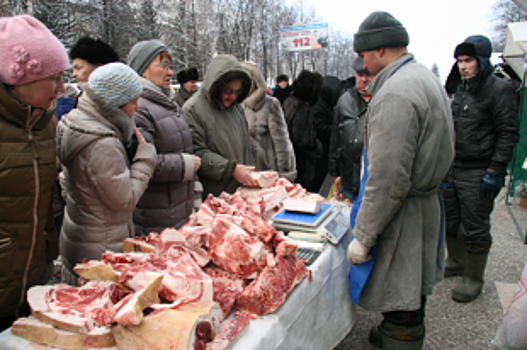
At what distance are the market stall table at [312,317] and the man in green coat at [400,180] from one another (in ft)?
0.60

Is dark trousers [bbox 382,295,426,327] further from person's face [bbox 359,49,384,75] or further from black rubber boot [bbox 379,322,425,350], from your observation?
person's face [bbox 359,49,384,75]

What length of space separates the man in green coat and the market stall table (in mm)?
184

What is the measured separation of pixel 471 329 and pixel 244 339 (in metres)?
2.78

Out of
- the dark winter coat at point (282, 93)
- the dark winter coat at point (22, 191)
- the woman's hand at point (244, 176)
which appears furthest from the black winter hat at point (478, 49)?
the dark winter coat at point (282, 93)

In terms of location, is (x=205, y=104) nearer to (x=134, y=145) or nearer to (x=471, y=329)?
(x=134, y=145)

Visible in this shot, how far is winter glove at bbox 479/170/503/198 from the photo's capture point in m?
3.49

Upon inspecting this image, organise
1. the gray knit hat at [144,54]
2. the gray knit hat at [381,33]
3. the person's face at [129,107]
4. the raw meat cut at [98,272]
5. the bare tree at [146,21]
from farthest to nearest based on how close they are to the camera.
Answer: the bare tree at [146,21]
the gray knit hat at [144,54]
the gray knit hat at [381,33]
the person's face at [129,107]
the raw meat cut at [98,272]

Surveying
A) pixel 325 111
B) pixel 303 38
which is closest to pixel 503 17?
pixel 303 38

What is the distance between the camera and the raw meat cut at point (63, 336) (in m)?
1.27

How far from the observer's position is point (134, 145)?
7.43 feet

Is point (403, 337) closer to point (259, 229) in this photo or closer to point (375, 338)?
point (375, 338)

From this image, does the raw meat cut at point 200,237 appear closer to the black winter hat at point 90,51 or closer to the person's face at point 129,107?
the person's face at point 129,107

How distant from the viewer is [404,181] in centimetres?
195

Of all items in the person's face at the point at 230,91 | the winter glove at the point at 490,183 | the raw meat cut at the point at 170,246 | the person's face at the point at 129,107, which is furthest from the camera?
the winter glove at the point at 490,183
